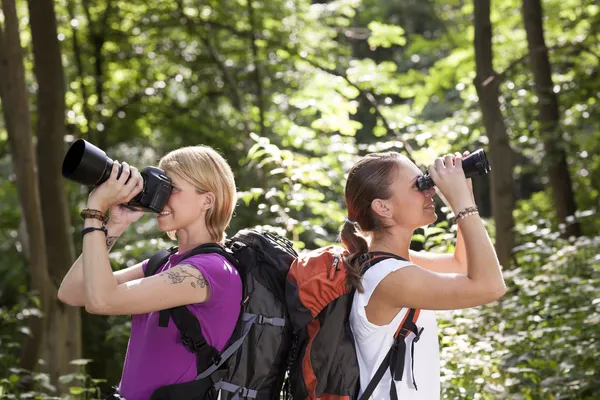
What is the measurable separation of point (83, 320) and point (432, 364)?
6.87 m

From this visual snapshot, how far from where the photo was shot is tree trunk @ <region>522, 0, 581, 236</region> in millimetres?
9922

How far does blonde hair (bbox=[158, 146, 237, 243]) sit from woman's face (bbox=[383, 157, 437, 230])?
0.54 meters

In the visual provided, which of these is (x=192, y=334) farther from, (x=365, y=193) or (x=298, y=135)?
(x=298, y=135)

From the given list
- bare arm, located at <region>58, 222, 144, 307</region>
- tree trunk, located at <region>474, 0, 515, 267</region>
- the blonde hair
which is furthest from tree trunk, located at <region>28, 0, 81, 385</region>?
the blonde hair

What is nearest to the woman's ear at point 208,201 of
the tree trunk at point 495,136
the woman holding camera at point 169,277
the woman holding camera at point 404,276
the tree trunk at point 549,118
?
the woman holding camera at point 169,277

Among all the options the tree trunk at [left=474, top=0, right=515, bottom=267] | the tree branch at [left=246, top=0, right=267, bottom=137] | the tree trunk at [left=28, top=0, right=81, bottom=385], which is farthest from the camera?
the tree branch at [left=246, top=0, right=267, bottom=137]

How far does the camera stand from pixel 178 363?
2539mm

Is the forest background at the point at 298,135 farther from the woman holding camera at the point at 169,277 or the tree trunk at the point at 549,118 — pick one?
the woman holding camera at the point at 169,277

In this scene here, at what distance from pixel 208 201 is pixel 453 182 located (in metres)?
0.80

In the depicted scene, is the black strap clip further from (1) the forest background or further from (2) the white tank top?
(1) the forest background

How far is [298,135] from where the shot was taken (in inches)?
266

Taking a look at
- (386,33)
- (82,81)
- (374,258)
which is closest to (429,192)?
(374,258)

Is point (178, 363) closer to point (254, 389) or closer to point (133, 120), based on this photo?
point (254, 389)

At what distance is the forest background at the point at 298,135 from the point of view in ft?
17.4
